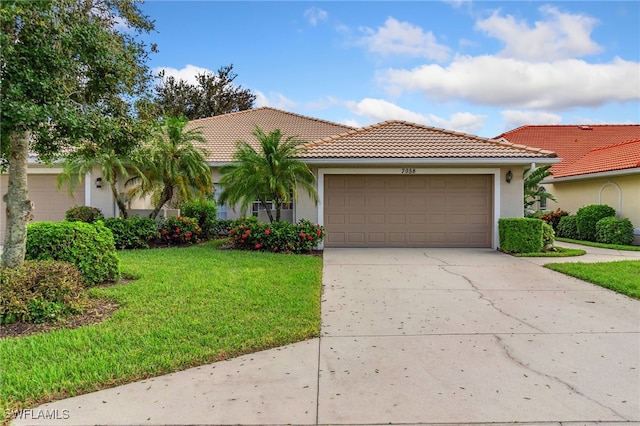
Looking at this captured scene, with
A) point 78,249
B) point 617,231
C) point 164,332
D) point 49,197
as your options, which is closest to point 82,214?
point 49,197

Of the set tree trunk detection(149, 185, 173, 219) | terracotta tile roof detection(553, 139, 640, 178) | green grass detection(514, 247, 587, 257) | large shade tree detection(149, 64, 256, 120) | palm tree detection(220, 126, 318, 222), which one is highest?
large shade tree detection(149, 64, 256, 120)

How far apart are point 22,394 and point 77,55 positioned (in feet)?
13.9

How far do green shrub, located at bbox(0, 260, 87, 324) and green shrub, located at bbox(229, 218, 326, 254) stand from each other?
5832 millimetres

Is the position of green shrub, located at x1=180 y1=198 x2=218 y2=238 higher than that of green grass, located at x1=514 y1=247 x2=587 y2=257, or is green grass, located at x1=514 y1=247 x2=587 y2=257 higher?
green shrub, located at x1=180 y1=198 x2=218 y2=238

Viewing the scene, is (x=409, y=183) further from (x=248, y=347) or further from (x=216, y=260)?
(x=248, y=347)

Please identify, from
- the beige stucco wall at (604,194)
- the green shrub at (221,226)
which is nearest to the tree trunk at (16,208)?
the green shrub at (221,226)

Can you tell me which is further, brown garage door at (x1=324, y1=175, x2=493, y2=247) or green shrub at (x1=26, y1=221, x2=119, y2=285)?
brown garage door at (x1=324, y1=175, x2=493, y2=247)

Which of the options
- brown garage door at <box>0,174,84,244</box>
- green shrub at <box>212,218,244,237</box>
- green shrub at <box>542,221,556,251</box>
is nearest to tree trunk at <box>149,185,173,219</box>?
green shrub at <box>212,218,244,237</box>

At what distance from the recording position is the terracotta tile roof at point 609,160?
1484 cm

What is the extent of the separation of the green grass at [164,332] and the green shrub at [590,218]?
1260 centimetres

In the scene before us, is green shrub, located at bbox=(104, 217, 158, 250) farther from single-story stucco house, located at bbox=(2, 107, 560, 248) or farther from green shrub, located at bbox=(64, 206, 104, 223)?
single-story stucco house, located at bbox=(2, 107, 560, 248)

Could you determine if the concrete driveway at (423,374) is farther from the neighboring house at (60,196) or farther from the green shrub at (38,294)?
the neighboring house at (60,196)

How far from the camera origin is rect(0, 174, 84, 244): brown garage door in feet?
47.3

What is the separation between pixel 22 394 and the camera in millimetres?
3324
